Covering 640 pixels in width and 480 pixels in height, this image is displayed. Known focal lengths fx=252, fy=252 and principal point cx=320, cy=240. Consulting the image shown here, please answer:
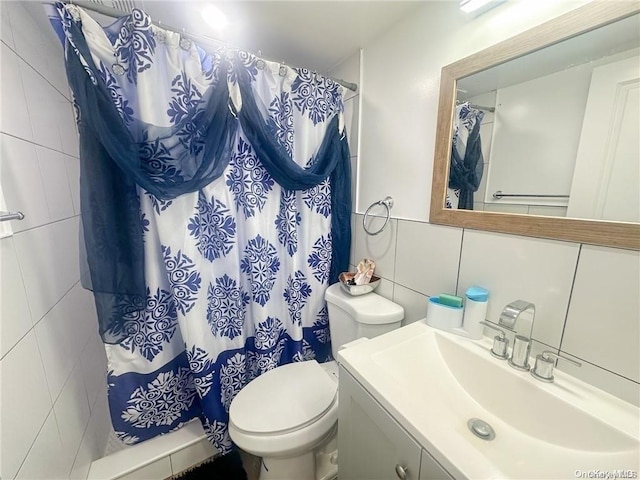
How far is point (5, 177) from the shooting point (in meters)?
0.75

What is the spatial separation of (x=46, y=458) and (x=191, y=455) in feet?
2.16

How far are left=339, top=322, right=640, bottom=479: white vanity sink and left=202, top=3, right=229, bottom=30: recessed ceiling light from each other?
56.8 inches

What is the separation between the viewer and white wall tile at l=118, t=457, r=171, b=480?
3.78 feet

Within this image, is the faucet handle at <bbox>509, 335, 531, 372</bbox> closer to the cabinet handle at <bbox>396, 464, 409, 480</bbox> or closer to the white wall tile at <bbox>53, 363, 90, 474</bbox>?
the cabinet handle at <bbox>396, 464, 409, 480</bbox>

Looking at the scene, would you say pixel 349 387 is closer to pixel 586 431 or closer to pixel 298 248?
pixel 586 431

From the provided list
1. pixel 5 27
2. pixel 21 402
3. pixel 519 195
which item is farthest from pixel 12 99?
pixel 519 195

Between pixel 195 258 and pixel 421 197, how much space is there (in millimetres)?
1027

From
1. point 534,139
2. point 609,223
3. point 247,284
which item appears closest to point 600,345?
point 609,223

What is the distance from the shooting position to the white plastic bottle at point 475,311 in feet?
2.86

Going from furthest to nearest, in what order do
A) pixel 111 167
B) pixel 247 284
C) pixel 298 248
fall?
pixel 298 248 < pixel 247 284 < pixel 111 167

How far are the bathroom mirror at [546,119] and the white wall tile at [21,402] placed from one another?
143 centimetres

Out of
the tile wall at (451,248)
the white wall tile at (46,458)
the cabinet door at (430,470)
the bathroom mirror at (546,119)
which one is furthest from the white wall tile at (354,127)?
the white wall tile at (46,458)

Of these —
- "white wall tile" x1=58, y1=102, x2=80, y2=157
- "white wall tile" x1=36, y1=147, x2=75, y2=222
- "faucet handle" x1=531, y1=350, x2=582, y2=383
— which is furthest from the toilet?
"white wall tile" x1=58, y1=102, x2=80, y2=157

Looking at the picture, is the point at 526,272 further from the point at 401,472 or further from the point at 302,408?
the point at 302,408
